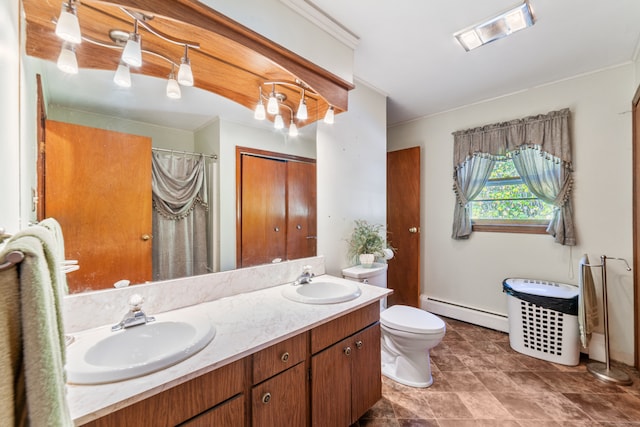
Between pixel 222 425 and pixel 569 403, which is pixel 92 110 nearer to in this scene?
pixel 222 425

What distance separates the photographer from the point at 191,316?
1.17 meters

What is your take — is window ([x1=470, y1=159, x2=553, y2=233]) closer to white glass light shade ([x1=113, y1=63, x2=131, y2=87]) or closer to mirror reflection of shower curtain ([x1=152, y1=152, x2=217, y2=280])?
mirror reflection of shower curtain ([x1=152, y1=152, x2=217, y2=280])

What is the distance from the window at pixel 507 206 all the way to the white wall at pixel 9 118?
336 cm

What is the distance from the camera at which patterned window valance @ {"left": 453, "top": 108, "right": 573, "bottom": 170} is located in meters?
2.34

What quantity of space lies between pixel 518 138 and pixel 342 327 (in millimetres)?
2549

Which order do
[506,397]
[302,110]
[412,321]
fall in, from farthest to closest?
[412,321], [506,397], [302,110]

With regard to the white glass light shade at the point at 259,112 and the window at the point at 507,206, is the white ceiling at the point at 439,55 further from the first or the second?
the window at the point at 507,206

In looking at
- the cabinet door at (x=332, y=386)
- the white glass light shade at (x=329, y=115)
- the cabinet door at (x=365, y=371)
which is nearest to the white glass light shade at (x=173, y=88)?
the white glass light shade at (x=329, y=115)

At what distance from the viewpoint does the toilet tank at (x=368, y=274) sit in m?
2.05

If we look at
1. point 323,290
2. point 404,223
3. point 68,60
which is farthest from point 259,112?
point 404,223

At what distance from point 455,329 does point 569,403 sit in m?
1.10

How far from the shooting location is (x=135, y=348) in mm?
1012

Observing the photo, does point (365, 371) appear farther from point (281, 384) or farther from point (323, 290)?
point (281, 384)

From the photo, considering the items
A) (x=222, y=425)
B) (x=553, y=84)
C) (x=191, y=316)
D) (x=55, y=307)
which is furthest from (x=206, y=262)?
(x=553, y=84)
